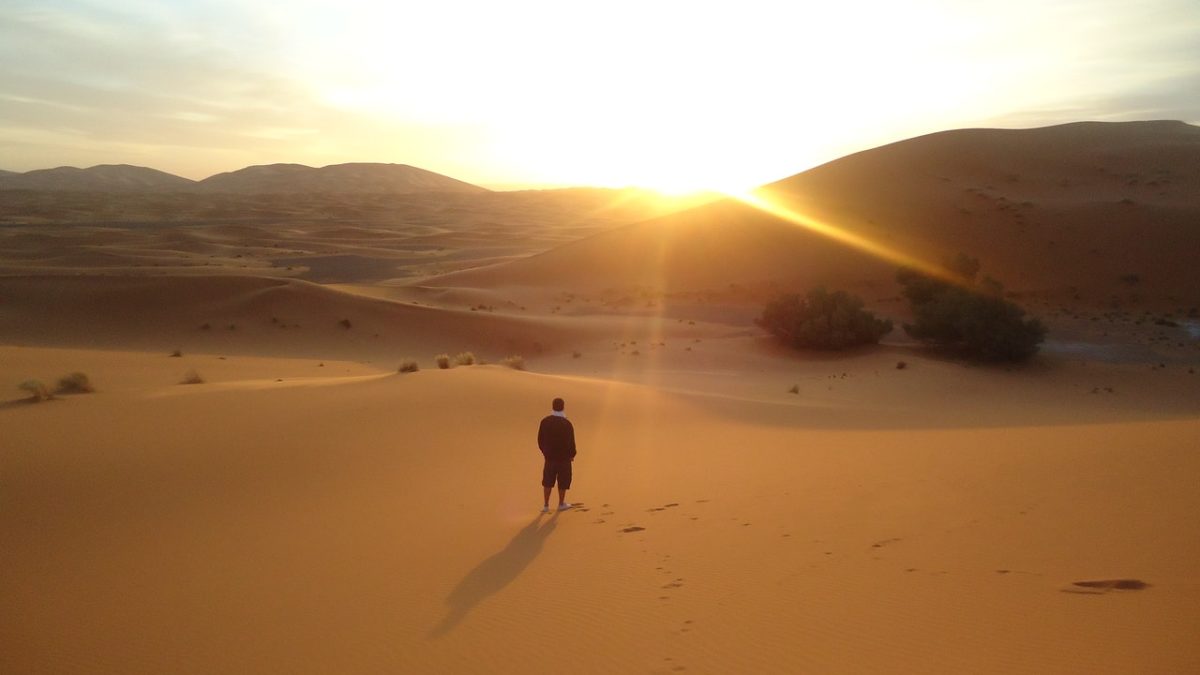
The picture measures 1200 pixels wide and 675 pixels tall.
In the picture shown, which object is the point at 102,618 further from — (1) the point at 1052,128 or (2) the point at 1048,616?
(1) the point at 1052,128

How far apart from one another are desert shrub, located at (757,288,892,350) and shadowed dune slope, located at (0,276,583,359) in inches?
334

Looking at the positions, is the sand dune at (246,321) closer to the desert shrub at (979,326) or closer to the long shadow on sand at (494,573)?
the desert shrub at (979,326)

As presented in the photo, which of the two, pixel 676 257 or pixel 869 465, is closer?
pixel 869 465

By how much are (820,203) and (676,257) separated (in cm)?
1102

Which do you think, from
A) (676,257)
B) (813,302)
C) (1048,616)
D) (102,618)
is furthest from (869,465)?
(676,257)

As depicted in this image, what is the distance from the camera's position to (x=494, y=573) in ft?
24.1

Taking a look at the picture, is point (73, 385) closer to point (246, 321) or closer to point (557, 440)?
point (557, 440)

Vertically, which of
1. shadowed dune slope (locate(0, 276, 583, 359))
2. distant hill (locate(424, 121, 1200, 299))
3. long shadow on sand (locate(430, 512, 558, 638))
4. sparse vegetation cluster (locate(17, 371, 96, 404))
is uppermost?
distant hill (locate(424, 121, 1200, 299))

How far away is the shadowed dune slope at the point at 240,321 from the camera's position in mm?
29500

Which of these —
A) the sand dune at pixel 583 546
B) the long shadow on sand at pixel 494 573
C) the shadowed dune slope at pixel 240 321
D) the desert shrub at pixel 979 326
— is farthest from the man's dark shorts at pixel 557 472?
the shadowed dune slope at pixel 240 321

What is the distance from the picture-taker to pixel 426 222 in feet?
388

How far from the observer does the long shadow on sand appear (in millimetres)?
6383

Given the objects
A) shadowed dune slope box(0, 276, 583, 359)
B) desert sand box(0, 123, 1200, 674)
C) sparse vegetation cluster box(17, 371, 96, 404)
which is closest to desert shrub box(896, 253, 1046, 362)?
desert sand box(0, 123, 1200, 674)

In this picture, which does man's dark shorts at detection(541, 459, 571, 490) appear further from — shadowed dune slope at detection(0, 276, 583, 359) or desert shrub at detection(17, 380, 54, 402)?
shadowed dune slope at detection(0, 276, 583, 359)
